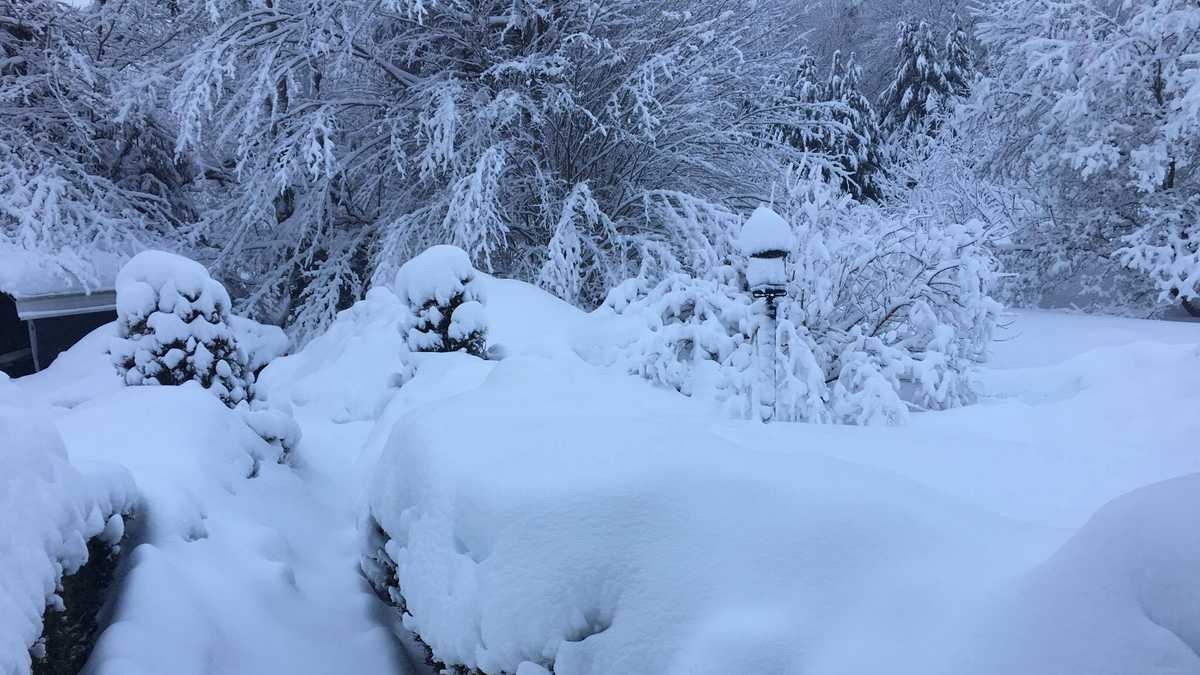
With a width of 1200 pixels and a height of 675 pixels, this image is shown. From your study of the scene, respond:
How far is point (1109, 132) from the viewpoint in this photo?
468 inches

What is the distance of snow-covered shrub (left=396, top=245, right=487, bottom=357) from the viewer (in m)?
5.36

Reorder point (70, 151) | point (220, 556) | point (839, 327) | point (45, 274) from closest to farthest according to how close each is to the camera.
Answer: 1. point (220, 556)
2. point (839, 327)
3. point (45, 274)
4. point (70, 151)

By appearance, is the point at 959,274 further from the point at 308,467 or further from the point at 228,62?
the point at 228,62

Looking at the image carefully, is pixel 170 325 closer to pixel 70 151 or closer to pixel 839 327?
pixel 839 327

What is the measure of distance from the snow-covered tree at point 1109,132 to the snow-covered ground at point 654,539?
27.2ft

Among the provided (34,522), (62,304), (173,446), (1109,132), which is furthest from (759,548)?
(1109,132)

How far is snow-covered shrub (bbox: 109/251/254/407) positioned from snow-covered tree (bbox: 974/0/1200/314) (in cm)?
1196

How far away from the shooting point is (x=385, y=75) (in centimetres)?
1068

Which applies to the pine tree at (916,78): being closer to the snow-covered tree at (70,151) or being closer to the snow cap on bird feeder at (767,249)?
the snow-covered tree at (70,151)

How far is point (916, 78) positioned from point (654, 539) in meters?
25.9

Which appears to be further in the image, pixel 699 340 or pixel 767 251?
pixel 699 340

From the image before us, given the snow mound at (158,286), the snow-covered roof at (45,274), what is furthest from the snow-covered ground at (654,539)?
the snow-covered roof at (45,274)

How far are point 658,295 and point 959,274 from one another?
7.63ft

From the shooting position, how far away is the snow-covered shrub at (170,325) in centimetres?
494
